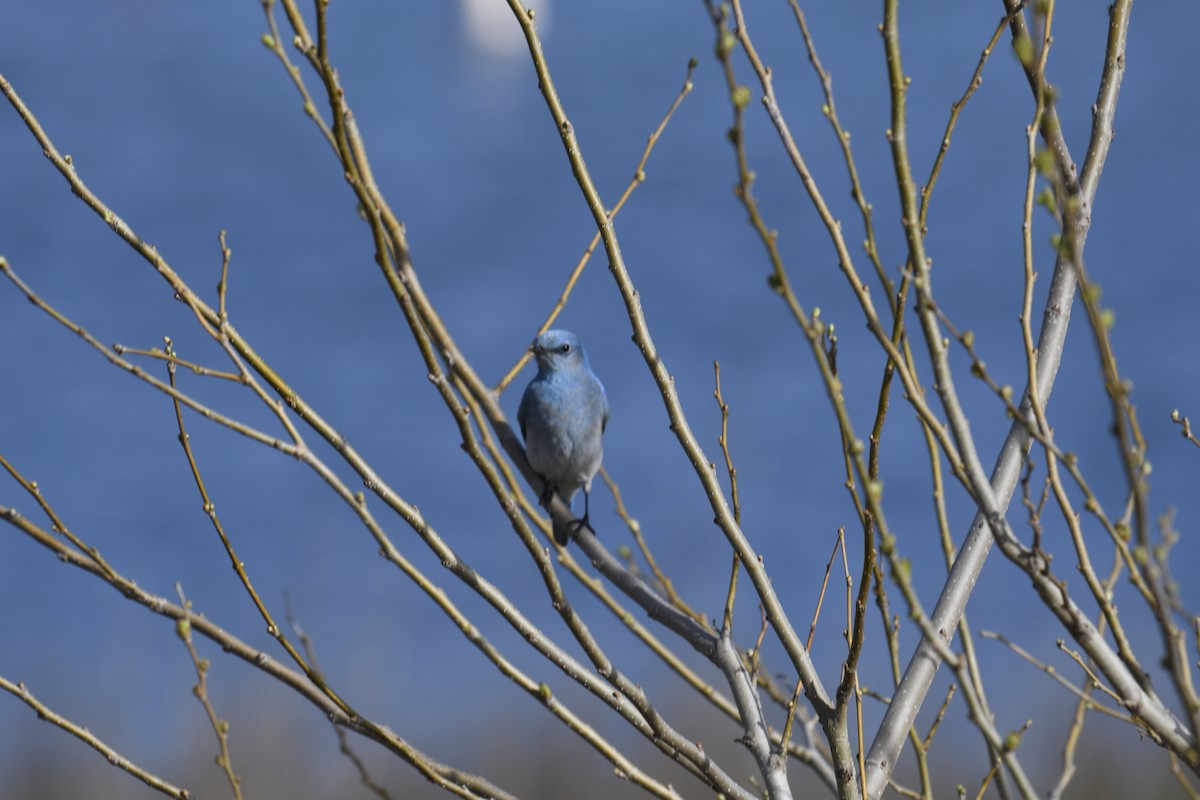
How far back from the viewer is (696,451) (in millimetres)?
2658

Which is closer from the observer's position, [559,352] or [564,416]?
[564,416]

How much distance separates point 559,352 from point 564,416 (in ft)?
0.99

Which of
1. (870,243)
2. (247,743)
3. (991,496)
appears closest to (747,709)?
(991,496)

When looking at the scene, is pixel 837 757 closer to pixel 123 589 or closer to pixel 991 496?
pixel 991 496

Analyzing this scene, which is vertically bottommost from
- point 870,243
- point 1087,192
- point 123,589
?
point 123,589

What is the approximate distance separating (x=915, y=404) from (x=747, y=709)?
928 mm

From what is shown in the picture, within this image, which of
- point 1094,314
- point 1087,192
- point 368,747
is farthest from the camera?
point 368,747

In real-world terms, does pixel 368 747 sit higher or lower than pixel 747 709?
higher

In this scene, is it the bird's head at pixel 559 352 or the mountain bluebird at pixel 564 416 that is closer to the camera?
the mountain bluebird at pixel 564 416

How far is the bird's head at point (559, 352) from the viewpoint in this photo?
5082 millimetres

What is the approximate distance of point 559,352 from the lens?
514 centimetres

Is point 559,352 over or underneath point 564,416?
over

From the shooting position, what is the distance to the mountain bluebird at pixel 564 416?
191 inches

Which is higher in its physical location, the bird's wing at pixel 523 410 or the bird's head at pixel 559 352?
the bird's head at pixel 559 352
